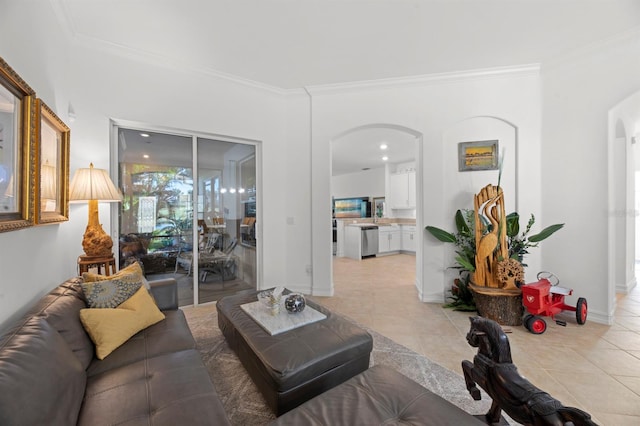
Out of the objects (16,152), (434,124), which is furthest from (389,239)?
(16,152)

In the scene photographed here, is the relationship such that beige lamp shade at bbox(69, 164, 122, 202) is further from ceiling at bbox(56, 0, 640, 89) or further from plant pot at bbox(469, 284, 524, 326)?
plant pot at bbox(469, 284, 524, 326)

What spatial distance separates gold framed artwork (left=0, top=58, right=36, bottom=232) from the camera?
1302 mm

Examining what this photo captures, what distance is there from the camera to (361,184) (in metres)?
8.59

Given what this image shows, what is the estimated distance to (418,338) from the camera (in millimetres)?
2457

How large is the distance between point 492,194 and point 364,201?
18.6 ft

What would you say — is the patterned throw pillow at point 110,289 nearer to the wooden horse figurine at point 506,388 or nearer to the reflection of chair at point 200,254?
the reflection of chair at point 200,254

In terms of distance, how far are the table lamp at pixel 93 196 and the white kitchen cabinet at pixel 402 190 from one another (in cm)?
657

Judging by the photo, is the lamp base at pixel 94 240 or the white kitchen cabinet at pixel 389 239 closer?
the lamp base at pixel 94 240

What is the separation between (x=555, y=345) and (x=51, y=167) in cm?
433

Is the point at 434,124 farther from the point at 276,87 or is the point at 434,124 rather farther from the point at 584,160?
the point at 276,87

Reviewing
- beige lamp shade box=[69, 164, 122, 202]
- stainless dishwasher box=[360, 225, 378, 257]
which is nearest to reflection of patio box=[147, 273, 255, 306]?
beige lamp shade box=[69, 164, 122, 202]

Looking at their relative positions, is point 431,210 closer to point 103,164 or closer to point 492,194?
point 492,194

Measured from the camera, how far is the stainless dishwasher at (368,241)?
6581 mm

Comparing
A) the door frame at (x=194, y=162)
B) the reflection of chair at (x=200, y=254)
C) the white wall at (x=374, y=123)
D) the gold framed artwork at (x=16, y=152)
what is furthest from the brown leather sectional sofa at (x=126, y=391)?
the reflection of chair at (x=200, y=254)
